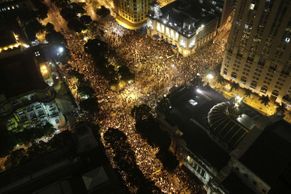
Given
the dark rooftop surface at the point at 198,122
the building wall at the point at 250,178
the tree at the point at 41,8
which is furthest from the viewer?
the tree at the point at 41,8

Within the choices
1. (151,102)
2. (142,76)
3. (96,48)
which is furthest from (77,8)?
(151,102)

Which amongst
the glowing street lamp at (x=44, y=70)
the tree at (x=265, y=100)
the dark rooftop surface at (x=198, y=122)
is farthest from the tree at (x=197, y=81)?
the glowing street lamp at (x=44, y=70)

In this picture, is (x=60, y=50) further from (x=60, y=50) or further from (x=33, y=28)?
(x=33, y=28)

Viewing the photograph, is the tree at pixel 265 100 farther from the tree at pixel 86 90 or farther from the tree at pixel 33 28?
the tree at pixel 33 28

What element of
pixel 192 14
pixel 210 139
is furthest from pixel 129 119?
pixel 192 14

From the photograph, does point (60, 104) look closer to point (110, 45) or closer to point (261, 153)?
point (110, 45)
